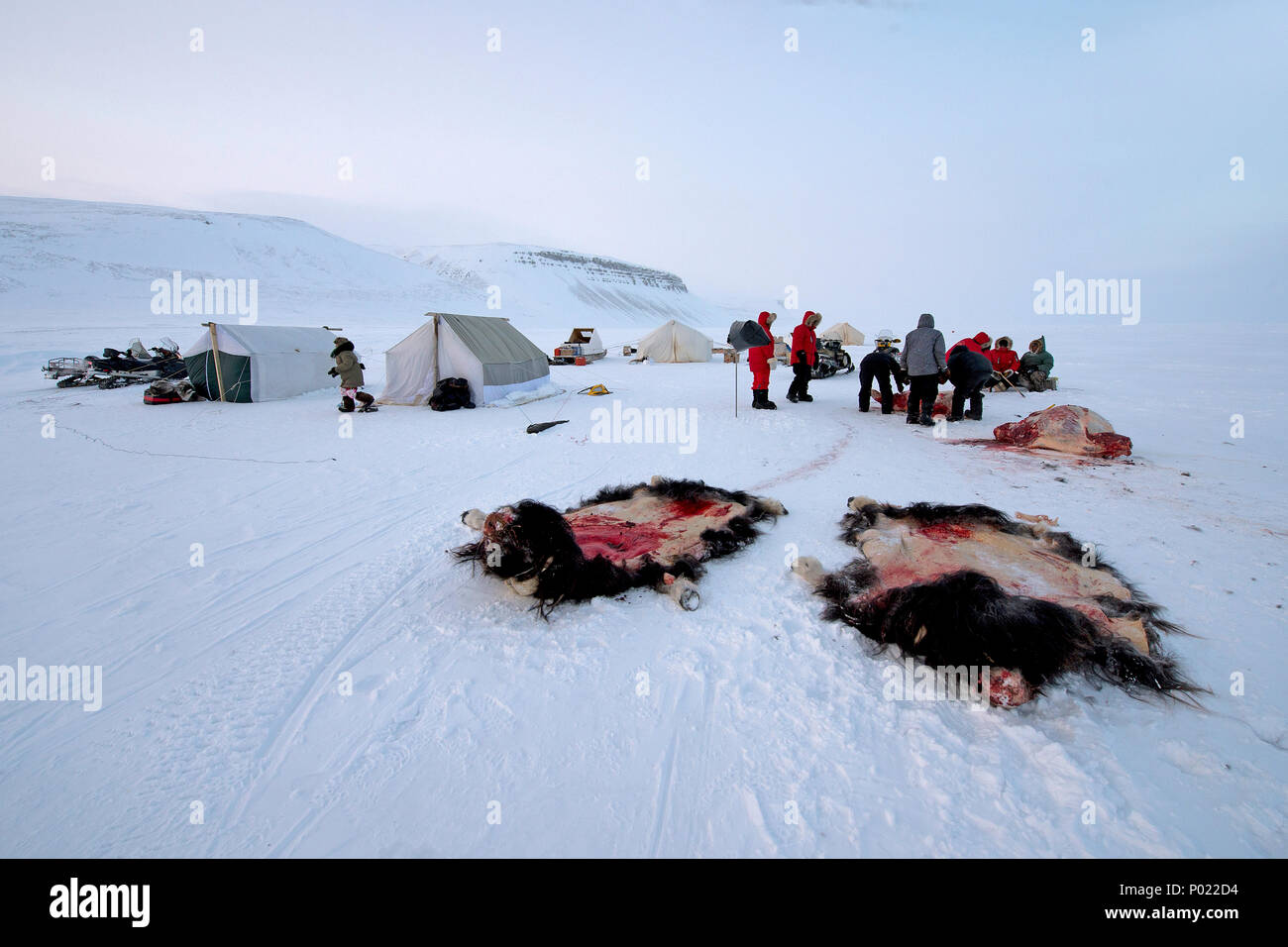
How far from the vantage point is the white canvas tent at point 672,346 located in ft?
84.6

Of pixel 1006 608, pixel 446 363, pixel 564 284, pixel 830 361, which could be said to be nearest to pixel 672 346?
pixel 830 361

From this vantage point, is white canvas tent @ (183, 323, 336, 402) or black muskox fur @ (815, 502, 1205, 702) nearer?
black muskox fur @ (815, 502, 1205, 702)

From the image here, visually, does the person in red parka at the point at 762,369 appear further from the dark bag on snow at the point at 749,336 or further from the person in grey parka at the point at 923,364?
the person in grey parka at the point at 923,364

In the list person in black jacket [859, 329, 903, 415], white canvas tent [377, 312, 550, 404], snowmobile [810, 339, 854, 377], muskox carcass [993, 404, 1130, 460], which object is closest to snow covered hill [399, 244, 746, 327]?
snowmobile [810, 339, 854, 377]

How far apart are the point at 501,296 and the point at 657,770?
2904 inches

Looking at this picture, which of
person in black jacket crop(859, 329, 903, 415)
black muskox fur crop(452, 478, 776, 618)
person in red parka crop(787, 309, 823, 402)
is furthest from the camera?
person in red parka crop(787, 309, 823, 402)

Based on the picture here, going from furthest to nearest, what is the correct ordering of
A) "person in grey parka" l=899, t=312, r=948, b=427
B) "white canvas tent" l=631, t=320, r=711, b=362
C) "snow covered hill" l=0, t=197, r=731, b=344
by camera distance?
"snow covered hill" l=0, t=197, r=731, b=344
"white canvas tent" l=631, t=320, r=711, b=362
"person in grey parka" l=899, t=312, r=948, b=427

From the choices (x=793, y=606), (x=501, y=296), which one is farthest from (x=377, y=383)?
(x=501, y=296)

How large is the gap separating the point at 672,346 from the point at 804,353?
14172 mm

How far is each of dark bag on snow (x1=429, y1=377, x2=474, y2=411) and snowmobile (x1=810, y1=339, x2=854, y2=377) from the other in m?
11.9

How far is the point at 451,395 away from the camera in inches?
471

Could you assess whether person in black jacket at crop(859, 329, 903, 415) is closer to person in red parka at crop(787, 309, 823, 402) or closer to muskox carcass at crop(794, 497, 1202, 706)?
person in red parka at crop(787, 309, 823, 402)

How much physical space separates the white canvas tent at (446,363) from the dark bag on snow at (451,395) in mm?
195

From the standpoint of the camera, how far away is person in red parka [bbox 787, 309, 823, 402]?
1168 cm
